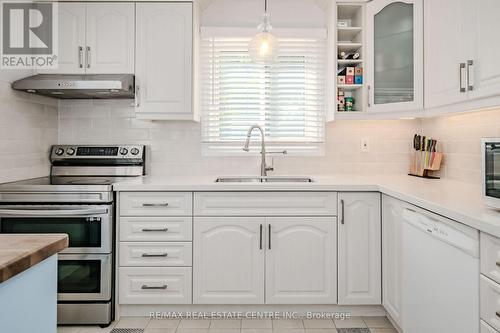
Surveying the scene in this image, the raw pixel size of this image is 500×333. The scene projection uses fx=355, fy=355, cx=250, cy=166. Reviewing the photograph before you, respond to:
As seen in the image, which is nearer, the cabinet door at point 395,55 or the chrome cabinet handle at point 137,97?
the cabinet door at point 395,55

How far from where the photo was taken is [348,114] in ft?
8.71

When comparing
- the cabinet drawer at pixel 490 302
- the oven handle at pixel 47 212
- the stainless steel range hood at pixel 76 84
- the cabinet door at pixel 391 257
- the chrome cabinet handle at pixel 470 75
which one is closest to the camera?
the cabinet drawer at pixel 490 302

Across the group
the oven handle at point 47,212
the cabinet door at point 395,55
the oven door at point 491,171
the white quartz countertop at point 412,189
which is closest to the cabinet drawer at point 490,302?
the white quartz countertop at point 412,189

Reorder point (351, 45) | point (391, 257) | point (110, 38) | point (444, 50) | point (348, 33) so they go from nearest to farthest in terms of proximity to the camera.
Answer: point (444, 50) → point (391, 257) → point (110, 38) → point (351, 45) → point (348, 33)

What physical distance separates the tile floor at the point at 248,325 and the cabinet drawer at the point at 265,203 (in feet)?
2.28

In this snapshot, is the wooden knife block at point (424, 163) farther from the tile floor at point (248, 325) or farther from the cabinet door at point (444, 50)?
the tile floor at point (248, 325)

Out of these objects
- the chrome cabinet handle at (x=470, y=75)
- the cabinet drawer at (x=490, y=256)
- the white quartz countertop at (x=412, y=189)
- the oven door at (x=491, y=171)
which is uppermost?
the chrome cabinet handle at (x=470, y=75)

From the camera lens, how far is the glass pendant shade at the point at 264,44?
230 cm

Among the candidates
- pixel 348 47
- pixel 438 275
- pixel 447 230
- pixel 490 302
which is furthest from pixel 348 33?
pixel 490 302

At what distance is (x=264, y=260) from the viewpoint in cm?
227

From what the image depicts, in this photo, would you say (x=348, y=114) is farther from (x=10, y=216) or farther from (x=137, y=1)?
(x=10, y=216)

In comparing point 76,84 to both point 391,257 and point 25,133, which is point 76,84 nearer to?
point 25,133

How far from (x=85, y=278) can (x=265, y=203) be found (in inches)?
47.8

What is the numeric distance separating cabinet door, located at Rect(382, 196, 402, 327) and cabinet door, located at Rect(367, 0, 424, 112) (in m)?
0.70
